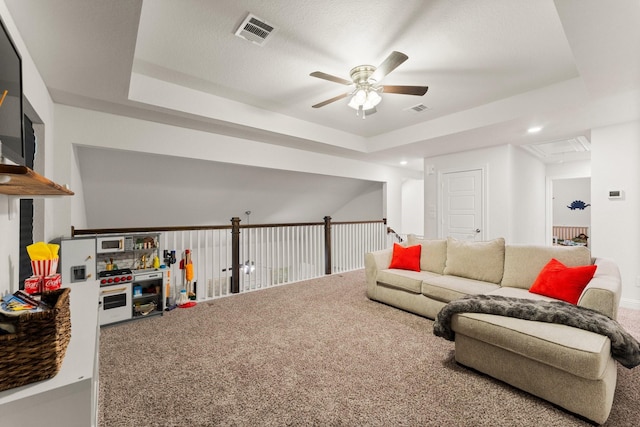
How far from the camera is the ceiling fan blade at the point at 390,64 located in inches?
86.4

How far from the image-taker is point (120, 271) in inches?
127

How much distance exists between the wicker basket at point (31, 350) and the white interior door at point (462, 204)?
5.67m

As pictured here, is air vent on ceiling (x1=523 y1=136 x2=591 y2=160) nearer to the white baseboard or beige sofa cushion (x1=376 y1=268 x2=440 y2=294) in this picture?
the white baseboard

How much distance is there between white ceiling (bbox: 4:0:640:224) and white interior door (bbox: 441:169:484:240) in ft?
3.61

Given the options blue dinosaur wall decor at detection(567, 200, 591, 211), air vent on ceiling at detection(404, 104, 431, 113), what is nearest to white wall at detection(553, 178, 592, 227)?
blue dinosaur wall decor at detection(567, 200, 591, 211)

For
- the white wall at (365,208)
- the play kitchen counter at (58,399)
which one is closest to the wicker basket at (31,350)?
the play kitchen counter at (58,399)

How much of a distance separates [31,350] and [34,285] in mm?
1106

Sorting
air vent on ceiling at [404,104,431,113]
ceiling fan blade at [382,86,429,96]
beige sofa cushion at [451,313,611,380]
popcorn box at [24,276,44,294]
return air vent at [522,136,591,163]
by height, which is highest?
air vent on ceiling at [404,104,431,113]

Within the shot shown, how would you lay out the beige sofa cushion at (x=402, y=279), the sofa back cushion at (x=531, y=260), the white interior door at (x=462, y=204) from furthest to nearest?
Answer: the white interior door at (x=462, y=204) < the beige sofa cushion at (x=402, y=279) < the sofa back cushion at (x=531, y=260)

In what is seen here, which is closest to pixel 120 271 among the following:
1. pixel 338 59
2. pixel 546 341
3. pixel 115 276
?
pixel 115 276

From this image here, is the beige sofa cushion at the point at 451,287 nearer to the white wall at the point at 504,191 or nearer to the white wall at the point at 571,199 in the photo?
the white wall at the point at 504,191

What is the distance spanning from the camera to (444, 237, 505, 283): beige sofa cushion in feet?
10.7

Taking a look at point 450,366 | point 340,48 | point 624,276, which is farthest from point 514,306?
point 624,276

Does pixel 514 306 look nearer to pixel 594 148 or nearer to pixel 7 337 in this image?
pixel 7 337
